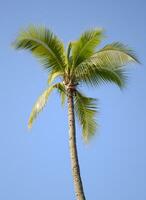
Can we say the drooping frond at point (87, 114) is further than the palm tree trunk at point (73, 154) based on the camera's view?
Yes

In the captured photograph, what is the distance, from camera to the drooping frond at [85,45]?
62.5 ft

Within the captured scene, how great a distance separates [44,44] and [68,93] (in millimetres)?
2185

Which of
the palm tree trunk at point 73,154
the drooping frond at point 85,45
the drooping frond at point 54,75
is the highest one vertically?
the drooping frond at point 85,45

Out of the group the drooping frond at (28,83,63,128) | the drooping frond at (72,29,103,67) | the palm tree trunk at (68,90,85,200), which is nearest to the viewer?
the palm tree trunk at (68,90,85,200)

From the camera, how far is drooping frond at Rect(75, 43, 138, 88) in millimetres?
18719

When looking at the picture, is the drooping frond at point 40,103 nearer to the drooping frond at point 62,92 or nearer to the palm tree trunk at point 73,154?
the drooping frond at point 62,92

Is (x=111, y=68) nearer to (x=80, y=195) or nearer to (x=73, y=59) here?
(x=73, y=59)

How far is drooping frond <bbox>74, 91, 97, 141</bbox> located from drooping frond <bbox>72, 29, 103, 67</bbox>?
1.45m

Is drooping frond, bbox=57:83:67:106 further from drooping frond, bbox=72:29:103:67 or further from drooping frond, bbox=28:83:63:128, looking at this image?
drooping frond, bbox=72:29:103:67

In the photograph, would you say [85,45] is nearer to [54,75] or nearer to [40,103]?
[54,75]

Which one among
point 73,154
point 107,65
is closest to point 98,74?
point 107,65

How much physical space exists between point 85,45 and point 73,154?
407cm

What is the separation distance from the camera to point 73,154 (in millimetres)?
17516

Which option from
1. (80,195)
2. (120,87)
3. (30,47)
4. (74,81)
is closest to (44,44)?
(30,47)
